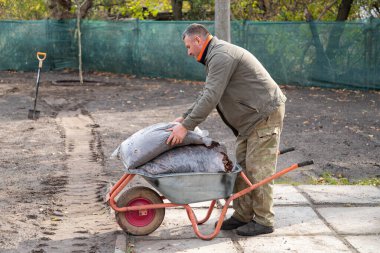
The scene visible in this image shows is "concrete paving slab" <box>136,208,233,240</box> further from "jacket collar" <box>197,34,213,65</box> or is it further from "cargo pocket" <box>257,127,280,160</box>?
"jacket collar" <box>197,34,213,65</box>

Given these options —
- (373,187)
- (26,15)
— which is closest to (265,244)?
(373,187)

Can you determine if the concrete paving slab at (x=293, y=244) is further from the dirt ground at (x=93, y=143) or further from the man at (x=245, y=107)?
the dirt ground at (x=93, y=143)

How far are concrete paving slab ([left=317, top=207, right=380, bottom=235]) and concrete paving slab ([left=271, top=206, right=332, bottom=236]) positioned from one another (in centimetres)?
12

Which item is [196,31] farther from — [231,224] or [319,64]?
[319,64]

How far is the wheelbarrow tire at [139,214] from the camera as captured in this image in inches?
225

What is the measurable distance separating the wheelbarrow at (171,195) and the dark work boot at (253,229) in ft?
0.78

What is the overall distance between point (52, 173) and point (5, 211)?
1.74m

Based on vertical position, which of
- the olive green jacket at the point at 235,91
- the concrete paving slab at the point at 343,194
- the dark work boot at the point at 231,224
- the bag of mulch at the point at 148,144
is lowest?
the concrete paving slab at the point at 343,194

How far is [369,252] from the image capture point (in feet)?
17.4

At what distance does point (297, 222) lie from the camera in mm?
6148

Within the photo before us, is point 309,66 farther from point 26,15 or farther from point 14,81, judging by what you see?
point 26,15

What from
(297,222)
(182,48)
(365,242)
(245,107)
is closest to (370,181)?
(297,222)

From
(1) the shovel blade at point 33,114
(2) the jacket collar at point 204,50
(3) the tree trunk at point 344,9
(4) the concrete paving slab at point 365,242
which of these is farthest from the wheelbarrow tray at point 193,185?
(3) the tree trunk at point 344,9

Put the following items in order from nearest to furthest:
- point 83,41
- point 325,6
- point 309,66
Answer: point 309,66, point 325,6, point 83,41
